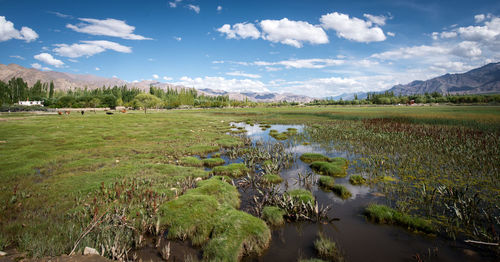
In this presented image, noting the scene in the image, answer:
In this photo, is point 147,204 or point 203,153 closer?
point 147,204

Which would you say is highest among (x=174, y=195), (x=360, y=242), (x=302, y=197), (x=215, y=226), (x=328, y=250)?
(x=302, y=197)

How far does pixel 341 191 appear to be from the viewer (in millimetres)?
11977

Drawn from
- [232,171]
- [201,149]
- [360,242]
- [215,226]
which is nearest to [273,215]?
[215,226]

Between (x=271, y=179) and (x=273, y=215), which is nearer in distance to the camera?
(x=273, y=215)

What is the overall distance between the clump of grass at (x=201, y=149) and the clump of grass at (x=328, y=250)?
1567cm

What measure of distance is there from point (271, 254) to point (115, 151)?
1907cm

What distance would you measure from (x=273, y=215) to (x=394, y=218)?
5.16 meters

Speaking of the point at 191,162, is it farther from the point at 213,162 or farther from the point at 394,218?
the point at 394,218

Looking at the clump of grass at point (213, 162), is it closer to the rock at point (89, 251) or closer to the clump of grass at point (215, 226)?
the clump of grass at point (215, 226)

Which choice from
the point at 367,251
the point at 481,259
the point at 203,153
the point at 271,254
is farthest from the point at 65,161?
the point at 481,259

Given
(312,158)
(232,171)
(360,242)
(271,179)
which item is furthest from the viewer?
(312,158)

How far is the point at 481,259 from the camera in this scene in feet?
21.5

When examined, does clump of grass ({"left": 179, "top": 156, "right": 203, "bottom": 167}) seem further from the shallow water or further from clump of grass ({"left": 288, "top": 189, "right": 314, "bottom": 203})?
the shallow water

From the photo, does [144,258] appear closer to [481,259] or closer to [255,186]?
[255,186]
